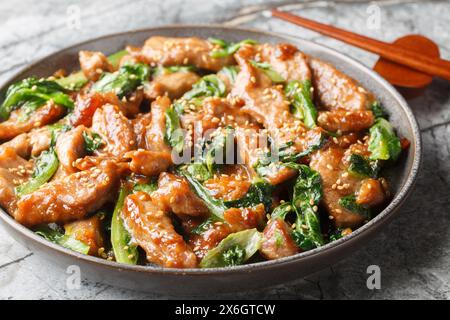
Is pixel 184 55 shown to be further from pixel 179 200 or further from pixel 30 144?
pixel 179 200

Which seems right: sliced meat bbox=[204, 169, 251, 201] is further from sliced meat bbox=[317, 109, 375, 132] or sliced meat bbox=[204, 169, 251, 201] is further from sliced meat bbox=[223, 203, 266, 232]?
sliced meat bbox=[317, 109, 375, 132]

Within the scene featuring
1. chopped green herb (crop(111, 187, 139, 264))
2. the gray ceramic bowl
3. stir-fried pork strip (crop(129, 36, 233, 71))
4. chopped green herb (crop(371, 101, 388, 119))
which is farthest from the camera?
stir-fried pork strip (crop(129, 36, 233, 71))

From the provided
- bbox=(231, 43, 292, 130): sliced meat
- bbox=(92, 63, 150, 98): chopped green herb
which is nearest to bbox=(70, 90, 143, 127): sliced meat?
bbox=(92, 63, 150, 98): chopped green herb

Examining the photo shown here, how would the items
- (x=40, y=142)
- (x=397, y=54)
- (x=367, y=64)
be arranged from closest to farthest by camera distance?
(x=40, y=142)
(x=397, y=54)
(x=367, y=64)

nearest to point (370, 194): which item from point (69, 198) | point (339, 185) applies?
point (339, 185)

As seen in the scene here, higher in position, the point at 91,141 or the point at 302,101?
the point at 302,101

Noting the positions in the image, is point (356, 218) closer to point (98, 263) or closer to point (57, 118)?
point (98, 263)
